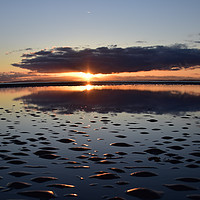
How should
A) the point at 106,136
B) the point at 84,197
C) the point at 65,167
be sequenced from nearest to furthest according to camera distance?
the point at 84,197, the point at 65,167, the point at 106,136

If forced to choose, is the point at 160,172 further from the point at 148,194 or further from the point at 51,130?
the point at 51,130

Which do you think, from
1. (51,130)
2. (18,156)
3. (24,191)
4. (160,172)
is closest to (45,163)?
(18,156)

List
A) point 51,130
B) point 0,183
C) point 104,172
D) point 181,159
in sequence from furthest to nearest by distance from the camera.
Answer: point 51,130, point 181,159, point 104,172, point 0,183

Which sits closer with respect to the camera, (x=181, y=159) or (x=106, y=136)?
(x=181, y=159)

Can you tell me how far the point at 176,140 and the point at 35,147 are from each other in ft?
24.4

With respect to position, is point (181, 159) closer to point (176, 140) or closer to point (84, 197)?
point (176, 140)

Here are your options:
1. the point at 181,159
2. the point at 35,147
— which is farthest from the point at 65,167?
the point at 181,159

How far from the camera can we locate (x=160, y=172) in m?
8.81

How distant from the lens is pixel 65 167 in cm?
938

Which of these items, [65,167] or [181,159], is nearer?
[65,167]

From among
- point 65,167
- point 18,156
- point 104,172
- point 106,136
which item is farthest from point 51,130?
point 104,172

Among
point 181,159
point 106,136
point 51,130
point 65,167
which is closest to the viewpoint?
point 65,167

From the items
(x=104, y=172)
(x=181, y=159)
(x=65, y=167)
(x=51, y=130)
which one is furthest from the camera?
(x=51, y=130)

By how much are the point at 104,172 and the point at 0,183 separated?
3436 millimetres
